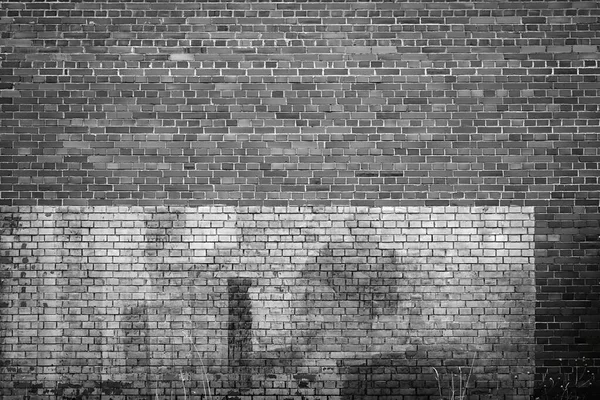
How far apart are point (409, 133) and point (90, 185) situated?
11.5ft

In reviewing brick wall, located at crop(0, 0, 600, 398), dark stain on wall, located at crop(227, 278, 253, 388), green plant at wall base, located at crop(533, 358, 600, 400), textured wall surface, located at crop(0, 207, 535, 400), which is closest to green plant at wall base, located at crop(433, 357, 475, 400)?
textured wall surface, located at crop(0, 207, 535, 400)

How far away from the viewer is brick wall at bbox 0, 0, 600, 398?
Answer: 19.4 ft

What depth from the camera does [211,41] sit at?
237 inches

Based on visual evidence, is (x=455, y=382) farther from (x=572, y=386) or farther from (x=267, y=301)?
(x=267, y=301)

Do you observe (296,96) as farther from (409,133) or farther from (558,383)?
(558,383)

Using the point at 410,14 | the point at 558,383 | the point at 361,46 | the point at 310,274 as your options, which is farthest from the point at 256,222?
the point at 558,383

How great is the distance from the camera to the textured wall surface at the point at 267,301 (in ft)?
19.0

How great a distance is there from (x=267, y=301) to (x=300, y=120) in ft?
6.52

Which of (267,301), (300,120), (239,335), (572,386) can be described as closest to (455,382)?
(572,386)

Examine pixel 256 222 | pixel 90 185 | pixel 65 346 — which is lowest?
pixel 65 346

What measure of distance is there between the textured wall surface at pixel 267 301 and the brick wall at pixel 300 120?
0.16ft

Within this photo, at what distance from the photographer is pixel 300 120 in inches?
235

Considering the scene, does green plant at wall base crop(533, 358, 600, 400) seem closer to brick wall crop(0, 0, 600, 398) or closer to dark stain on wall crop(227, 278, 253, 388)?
brick wall crop(0, 0, 600, 398)

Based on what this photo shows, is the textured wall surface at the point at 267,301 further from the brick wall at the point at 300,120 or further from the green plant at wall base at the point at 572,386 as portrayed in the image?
the green plant at wall base at the point at 572,386
